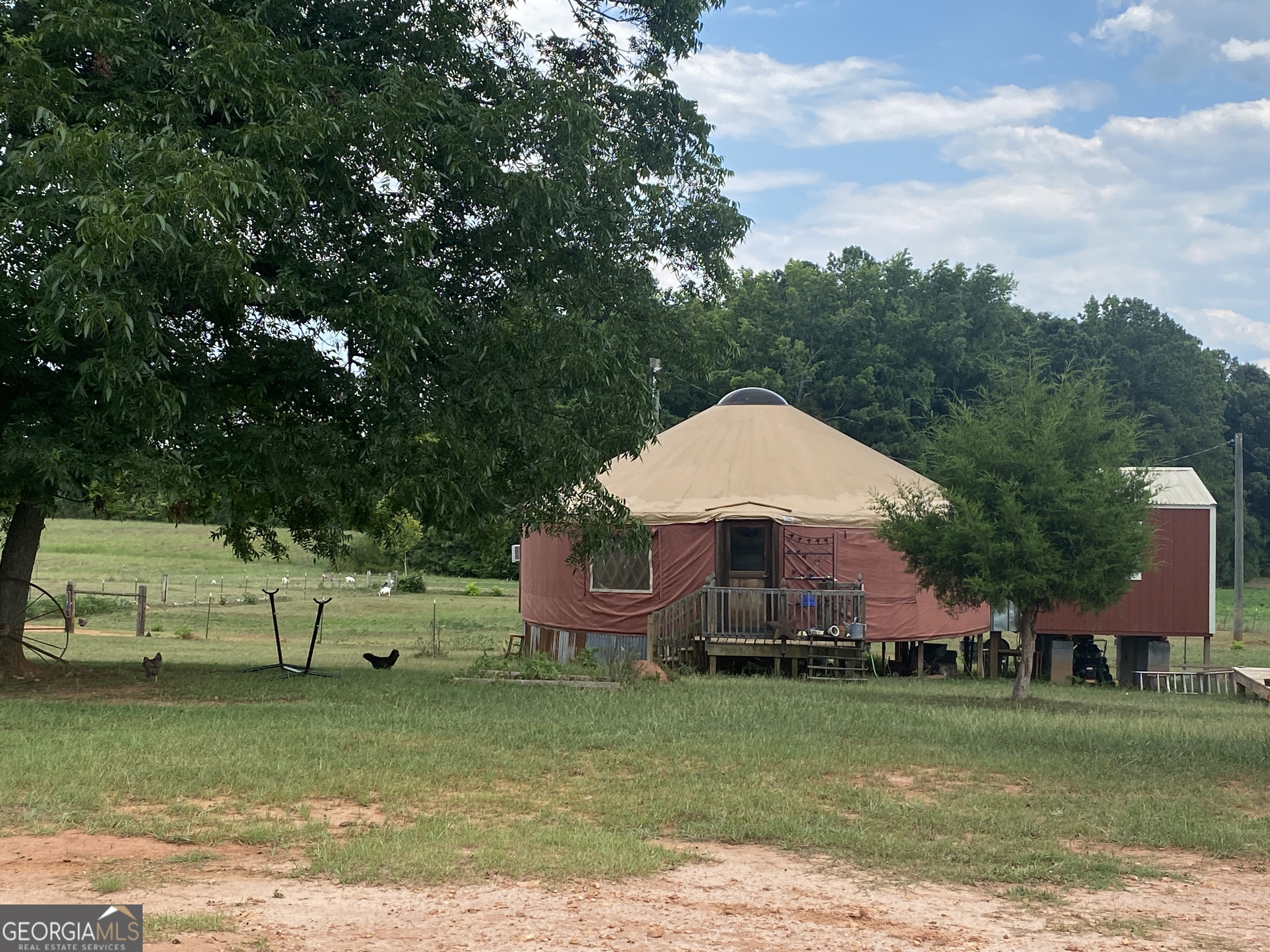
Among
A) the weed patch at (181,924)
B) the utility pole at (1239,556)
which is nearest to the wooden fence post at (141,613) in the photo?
the weed patch at (181,924)

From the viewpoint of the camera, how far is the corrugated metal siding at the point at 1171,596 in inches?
860

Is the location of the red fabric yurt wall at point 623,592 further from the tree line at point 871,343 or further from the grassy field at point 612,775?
the tree line at point 871,343

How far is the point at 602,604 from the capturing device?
19.1m

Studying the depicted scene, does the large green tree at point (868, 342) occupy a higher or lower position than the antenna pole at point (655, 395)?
higher

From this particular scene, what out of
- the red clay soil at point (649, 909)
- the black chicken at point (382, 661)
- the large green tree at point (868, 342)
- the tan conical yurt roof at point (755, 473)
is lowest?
the red clay soil at point (649, 909)

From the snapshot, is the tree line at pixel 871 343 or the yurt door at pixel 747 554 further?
the tree line at pixel 871 343

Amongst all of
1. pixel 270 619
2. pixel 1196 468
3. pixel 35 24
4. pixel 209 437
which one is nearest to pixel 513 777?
pixel 209 437

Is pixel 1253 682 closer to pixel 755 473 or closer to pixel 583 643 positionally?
pixel 755 473

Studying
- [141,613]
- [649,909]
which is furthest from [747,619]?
[649,909]

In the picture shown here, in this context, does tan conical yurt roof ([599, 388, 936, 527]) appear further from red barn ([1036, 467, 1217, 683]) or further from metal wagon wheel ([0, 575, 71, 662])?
metal wagon wheel ([0, 575, 71, 662])

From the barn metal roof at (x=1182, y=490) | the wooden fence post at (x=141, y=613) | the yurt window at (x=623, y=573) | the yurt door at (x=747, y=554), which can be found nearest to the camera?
the yurt door at (x=747, y=554)

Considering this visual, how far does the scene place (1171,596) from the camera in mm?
22016

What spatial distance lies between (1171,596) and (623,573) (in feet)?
33.8

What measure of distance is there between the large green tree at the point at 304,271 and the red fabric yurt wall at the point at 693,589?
459cm
